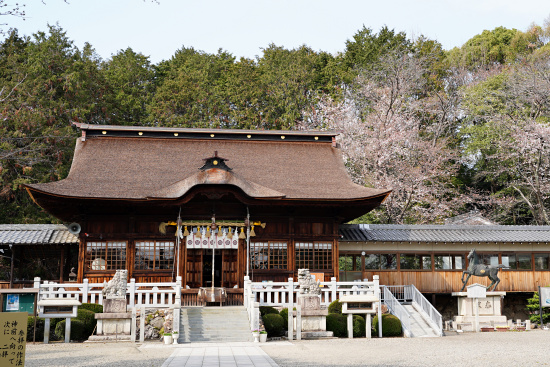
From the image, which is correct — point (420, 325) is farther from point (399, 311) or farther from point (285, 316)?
point (285, 316)

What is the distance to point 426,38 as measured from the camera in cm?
4200

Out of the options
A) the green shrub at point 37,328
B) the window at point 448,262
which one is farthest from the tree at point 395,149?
the green shrub at point 37,328

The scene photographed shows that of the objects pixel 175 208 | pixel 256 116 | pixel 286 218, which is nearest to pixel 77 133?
pixel 256 116

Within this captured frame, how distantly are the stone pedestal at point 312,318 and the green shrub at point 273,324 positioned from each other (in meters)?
0.67

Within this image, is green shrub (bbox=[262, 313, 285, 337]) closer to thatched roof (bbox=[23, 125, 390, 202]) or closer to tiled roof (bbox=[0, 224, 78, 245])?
thatched roof (bbox=[23, 125, 390, 202])

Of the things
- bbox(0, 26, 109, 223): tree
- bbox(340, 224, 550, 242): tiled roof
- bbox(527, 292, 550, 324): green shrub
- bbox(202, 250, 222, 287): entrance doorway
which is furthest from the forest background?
bbox(202, 250, 222, 287): entrance doorway

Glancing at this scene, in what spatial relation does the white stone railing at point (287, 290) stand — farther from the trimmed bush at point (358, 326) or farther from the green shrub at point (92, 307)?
the green shrub at point (92, 307)

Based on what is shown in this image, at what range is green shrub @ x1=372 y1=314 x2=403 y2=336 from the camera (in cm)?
1647

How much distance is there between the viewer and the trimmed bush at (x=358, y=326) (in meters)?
16.2

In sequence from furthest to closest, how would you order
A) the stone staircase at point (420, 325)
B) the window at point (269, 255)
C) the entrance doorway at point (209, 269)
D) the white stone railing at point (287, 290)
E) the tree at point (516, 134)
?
1. the tree at point (516, 134)
2. the entrance doorway at point (209, 269)
3. the window at point (269, 255)
4. the stone staircase at point (420, 325)
5. the white stone railing at point (287, 290)

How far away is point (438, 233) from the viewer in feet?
72.6

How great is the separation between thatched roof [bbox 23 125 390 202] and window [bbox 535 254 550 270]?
8333mm

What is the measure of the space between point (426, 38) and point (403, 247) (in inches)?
986

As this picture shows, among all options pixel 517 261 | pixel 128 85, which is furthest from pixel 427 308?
pixel 128 85
